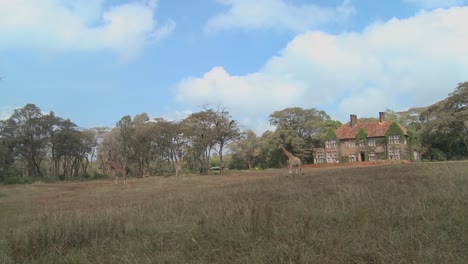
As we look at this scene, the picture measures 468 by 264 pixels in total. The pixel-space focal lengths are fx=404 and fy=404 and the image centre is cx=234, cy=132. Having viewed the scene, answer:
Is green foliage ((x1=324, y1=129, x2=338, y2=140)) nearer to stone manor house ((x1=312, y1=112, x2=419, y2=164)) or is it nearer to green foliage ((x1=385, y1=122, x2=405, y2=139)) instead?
stone manor house ((x1=312, y1=112, x2=419, y2=164))

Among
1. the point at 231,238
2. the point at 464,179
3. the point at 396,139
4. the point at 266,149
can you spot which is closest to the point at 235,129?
the point at 266,149

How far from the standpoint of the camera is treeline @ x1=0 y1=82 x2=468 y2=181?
6725 centimetres

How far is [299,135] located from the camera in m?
85.8

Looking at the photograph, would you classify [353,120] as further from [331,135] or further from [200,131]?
[200,131]

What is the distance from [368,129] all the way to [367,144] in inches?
124

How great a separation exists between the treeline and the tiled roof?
7.88ft

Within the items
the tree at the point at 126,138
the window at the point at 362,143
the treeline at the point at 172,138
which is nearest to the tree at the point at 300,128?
the treeline at the point at 172,138

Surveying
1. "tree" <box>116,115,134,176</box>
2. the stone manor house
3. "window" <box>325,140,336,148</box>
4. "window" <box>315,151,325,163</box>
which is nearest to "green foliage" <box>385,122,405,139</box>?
the stone manor house

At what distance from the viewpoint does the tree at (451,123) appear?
62.5m

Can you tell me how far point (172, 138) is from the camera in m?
78.4

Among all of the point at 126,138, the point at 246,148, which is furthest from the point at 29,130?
the point at 246,148

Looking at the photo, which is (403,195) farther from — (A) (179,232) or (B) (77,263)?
(B) (77,263)

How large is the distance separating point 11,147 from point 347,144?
205 ft

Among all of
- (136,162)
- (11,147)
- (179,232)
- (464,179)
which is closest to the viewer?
(179,232)
